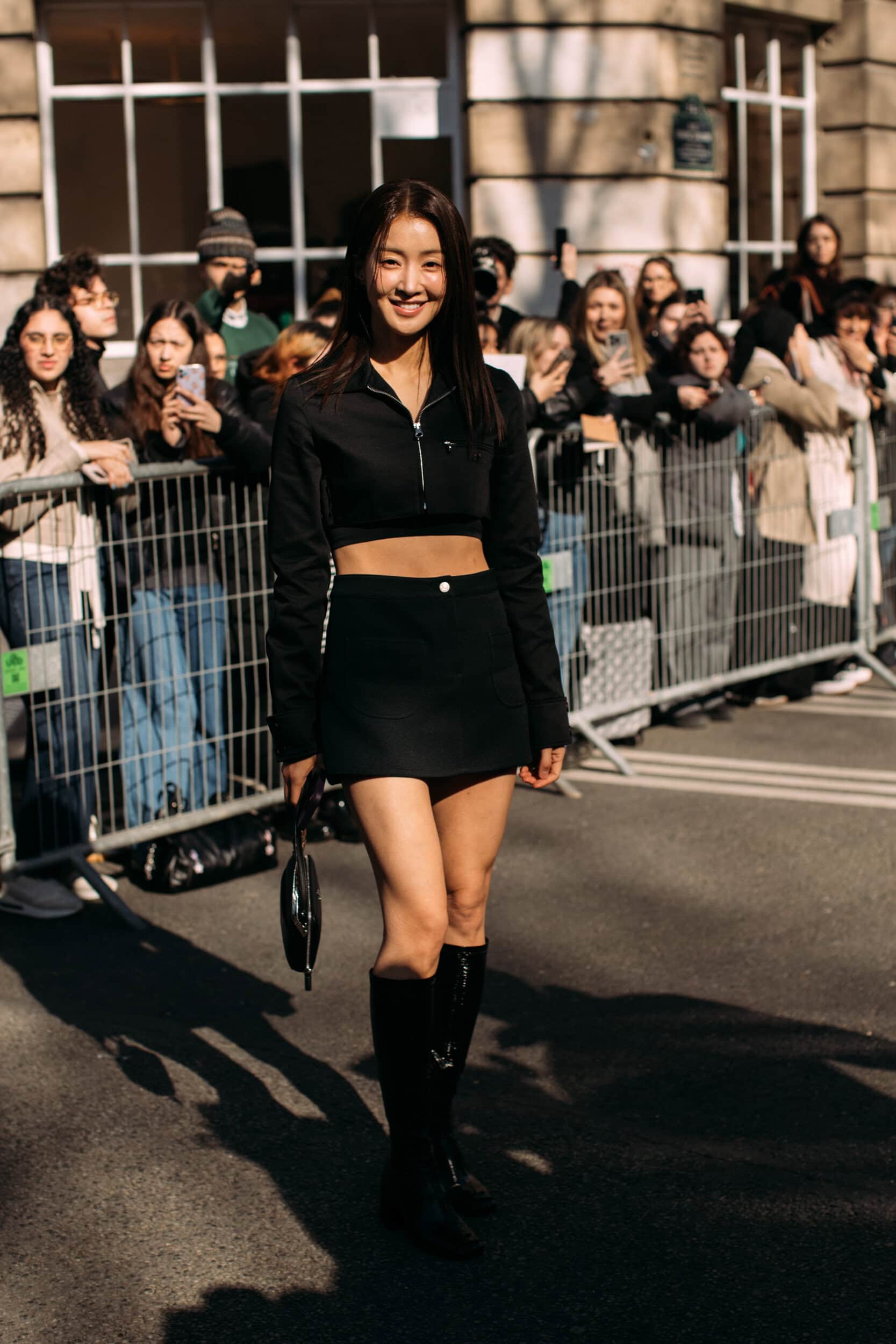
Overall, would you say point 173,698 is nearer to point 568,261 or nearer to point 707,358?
point 707,358

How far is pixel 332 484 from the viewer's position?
11.8 feet

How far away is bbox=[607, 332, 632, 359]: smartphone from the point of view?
7.91m

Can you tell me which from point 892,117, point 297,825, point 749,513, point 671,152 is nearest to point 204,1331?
point 297,825

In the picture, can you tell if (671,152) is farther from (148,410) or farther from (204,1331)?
(204,1331)

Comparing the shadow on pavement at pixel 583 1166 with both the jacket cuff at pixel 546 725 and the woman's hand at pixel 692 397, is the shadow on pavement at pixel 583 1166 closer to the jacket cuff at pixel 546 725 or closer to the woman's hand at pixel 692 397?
the jacket cuff at pixel 546 725

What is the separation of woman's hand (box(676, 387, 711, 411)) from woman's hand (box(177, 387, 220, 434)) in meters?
2.62

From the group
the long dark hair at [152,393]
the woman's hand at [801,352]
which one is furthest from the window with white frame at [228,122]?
the long dark hair at [152,393]

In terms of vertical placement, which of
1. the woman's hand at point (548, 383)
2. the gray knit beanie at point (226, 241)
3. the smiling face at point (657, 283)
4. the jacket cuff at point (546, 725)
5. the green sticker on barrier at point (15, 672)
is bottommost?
the green sticker on barrier at point (15, 672)

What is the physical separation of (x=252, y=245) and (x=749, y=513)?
2741 millimetres

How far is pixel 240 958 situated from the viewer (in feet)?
17.8

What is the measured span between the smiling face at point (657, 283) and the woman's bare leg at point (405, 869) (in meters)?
6.86

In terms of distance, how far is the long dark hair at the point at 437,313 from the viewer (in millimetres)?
3496

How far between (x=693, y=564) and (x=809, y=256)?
9.40 ft

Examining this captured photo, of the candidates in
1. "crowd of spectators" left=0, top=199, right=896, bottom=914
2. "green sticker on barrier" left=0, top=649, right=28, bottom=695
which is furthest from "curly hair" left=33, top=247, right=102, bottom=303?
"green sticker on barrier" left=0, top=649, right=28, bottom=695
